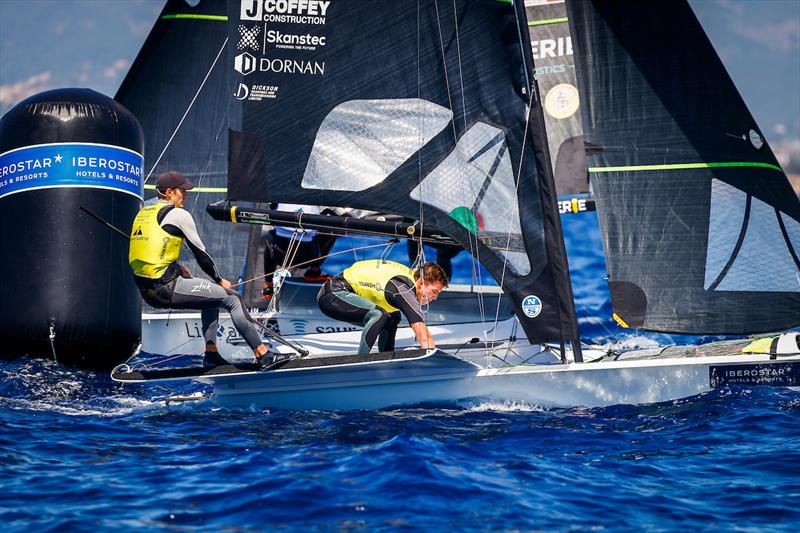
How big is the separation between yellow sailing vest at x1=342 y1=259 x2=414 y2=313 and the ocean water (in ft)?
3.23

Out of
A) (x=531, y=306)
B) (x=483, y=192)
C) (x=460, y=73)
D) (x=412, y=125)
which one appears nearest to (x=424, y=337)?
(x=531, y=306)

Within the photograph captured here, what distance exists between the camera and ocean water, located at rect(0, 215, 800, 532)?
6047 millimetres

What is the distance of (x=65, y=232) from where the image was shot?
9062 millimetres

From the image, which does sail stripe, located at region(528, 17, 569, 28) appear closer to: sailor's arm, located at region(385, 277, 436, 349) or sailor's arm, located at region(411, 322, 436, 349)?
sailor's arm, located at region(385, 277, 436, 349)

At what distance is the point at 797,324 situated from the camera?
9367mm

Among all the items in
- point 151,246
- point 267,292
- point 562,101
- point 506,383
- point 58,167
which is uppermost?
point 562,101

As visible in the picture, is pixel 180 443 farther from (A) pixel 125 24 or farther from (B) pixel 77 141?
(A) pixel 125 24

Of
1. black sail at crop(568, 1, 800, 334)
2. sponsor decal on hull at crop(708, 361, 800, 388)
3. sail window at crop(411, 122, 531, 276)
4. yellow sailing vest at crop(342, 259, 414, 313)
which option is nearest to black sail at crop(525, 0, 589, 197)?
black sail at crop(568, 1, 800, 334)

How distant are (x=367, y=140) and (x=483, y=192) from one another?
1188 millimetres

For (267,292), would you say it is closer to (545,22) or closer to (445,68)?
(445,68)

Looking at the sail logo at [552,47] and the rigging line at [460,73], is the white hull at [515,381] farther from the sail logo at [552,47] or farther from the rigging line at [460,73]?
the sail logo at [552,47]

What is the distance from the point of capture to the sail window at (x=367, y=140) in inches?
369

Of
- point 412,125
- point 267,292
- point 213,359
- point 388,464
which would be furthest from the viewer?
point 267,292

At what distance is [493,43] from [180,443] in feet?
13.7
